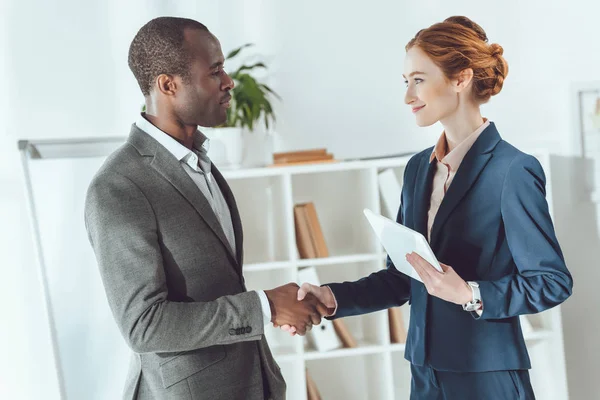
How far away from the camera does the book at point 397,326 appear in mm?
2980

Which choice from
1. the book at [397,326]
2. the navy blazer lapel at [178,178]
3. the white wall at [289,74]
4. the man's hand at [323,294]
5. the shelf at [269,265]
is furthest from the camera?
the white wall at [289,74]

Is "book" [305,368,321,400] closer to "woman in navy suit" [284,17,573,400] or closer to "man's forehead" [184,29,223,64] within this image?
"woman in navy suit" [284,17,573,400]

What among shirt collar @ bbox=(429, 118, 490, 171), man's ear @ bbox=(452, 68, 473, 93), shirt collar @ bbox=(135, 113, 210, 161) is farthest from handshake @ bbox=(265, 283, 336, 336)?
man's ear @ bbox=(452, 68, 473, 93)

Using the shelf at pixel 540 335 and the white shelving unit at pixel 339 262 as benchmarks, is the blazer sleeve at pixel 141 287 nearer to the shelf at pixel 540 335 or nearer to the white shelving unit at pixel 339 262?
the white shelving unit at pixel 339 262

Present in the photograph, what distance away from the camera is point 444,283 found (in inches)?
62.6

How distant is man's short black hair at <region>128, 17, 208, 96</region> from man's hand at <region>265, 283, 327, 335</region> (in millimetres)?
574


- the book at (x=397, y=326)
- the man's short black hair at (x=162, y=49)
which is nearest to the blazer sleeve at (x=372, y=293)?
the man's short black hair at (x=162, y=49)

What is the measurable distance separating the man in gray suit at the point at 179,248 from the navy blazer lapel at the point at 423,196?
→ 36cm

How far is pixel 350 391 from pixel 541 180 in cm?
193

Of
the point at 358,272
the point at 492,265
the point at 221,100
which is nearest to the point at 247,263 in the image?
the point at 358,272

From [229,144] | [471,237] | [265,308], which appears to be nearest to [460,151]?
[471,237]

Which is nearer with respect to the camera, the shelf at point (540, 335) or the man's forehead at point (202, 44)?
the man's forehead at point (202, 44)

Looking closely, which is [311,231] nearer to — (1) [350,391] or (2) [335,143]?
(2) [335,143]

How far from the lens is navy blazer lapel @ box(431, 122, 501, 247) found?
1.69 meters
